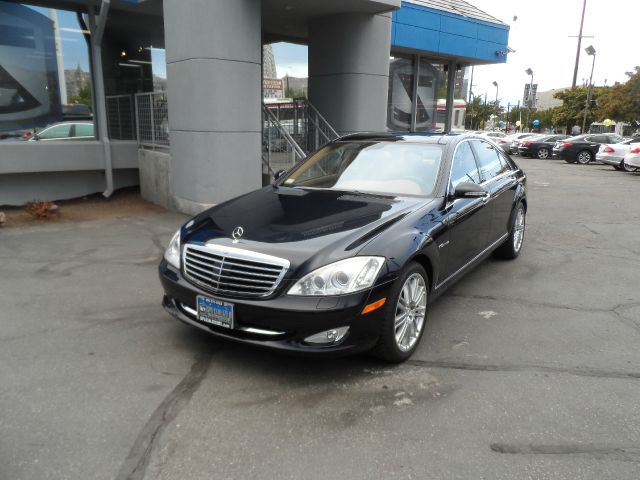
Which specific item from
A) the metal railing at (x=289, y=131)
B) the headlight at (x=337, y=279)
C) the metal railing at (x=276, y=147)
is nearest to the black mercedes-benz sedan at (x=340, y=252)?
the headlight at (x=337, y=279)

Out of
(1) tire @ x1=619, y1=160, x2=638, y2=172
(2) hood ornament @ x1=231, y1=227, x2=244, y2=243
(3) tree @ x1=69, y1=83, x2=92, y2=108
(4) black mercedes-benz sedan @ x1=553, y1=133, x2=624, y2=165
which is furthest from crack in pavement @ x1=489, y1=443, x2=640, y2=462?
(4) black mercedes-benz sedan @ x1=553, y1=133, x2=624, y2=165

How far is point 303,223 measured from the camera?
3672 mm

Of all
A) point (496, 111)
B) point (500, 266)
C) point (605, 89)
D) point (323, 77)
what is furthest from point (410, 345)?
point (496, 111)

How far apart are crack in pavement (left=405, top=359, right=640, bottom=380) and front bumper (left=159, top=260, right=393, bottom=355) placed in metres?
0.63

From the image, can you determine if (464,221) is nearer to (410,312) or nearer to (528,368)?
(410,312)

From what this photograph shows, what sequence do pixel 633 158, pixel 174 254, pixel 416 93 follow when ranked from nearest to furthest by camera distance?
pixel 174 254, pixel 416 93, pixel 633 158

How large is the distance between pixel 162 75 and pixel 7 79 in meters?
2.80

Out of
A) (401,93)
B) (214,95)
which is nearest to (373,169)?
(214,95)

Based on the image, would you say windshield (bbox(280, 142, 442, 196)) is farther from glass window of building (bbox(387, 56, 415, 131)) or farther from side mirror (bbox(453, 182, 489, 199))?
glass window of building (bbox(387, 56, 415, 131))

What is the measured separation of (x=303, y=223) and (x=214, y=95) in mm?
4656

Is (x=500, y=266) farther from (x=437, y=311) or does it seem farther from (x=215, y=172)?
(x=215, y=172)

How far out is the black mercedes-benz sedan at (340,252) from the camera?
315 centimetres

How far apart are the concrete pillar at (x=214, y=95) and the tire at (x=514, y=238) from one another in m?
4.06

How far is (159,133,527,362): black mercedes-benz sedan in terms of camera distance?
124 inches
